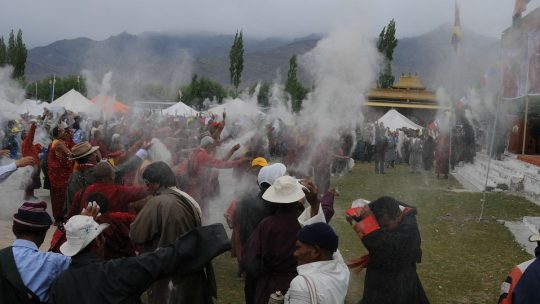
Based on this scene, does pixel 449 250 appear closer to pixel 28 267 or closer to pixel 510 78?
pixel 28 267

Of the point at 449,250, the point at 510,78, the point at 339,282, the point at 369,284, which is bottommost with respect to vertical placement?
the point at 449,250

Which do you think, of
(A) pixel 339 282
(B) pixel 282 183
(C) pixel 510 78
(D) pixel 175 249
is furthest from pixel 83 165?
(C) pixel 510 78

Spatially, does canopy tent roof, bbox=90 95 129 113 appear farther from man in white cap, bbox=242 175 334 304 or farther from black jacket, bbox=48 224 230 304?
black jacket, bbox=48 224 230 304

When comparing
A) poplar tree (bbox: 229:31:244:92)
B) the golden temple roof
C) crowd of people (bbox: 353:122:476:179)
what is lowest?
crowd of people (bbox: 353:122:476:179)

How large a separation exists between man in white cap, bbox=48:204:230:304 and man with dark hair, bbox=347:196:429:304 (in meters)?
1.25

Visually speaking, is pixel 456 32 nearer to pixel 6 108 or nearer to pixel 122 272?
pixel 122 272

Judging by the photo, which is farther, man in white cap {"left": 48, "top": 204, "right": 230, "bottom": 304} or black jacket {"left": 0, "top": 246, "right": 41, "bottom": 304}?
black jacket {"left": 0, "top": 246, "right": 41, "bottom": 304}

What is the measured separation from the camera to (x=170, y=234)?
191 inches

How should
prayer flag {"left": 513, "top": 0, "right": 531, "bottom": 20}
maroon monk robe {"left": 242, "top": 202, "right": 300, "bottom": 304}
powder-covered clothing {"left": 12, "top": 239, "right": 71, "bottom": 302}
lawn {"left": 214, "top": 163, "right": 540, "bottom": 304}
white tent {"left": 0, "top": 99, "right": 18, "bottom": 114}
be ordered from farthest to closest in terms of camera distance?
white tent {"left": 0, "top": 99, "right": 18, "bottom": 114}
prayer flag {"left": 513, "top": 0, "right": 531, "bottom": 20}
lawn {"left": 214, "top": 163, "right": 540, "bottom": 304}
maroon monk robe {"left": 242, "top": 202, "right": 300, "bottom": 304}
powder-covered clothing {"left": 12, "top": 239, "right": 71, "bottom": 302}

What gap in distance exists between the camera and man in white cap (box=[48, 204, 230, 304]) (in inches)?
129

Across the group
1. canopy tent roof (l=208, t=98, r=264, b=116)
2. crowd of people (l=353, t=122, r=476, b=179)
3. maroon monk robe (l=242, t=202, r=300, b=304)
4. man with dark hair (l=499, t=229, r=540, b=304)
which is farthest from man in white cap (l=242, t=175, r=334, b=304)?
canopy tent roof (l=208, t=98, r=264, b=116)

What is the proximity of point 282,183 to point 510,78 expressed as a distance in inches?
916

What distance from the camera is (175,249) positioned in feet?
11.8

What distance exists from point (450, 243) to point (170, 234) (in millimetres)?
7299
